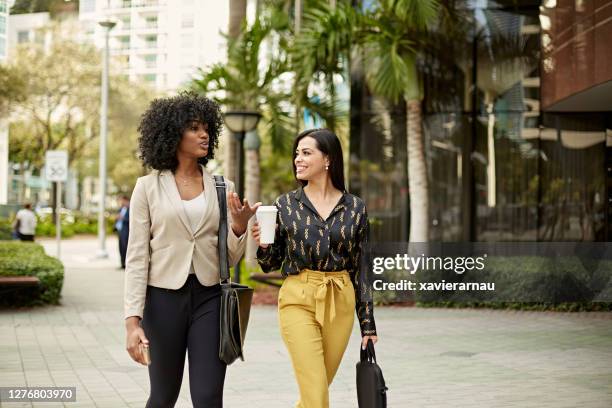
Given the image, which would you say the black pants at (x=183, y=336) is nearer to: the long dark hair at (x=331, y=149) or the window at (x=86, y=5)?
the long dark hair at (x=331, y=149)

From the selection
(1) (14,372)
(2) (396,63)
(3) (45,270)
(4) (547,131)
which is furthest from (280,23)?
(1) (14,372)

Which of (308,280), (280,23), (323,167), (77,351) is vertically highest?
(280,23)

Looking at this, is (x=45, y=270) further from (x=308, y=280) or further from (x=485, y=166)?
(x=308, y=280)

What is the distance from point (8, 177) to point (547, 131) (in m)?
9.38

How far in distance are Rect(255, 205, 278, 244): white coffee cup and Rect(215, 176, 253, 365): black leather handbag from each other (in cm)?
16

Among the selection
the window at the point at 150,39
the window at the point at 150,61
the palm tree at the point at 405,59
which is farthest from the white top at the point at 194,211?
the window at the point at 150,61

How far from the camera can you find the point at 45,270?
45.3ft

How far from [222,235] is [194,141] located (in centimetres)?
46

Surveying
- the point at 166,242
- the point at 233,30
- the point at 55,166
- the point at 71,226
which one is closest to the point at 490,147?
the point at 233,30

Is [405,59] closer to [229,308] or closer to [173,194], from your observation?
[173,194]

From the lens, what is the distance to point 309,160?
4668mm

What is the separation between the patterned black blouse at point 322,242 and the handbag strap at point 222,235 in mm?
360

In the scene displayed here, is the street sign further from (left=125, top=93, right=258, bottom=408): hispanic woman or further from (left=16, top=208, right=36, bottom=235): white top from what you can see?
(left=125, top=93, right=258, bottom=408): hispanic woman

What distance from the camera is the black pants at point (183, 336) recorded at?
4160 mm
